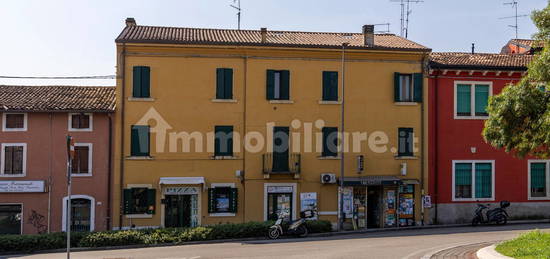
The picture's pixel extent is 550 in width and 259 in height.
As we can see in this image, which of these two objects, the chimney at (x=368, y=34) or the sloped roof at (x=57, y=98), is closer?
the sloped roof at (x=57, y=98)

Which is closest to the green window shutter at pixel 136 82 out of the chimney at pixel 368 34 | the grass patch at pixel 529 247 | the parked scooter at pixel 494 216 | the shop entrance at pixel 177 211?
the shop entrance at pixel 177 211

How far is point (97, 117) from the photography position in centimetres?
2644

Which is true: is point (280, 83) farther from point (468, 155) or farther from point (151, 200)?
point (468, 155)

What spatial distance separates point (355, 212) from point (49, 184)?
13.5m

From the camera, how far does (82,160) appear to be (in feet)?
86.8

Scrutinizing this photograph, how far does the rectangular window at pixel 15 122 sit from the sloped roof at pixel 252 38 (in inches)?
207

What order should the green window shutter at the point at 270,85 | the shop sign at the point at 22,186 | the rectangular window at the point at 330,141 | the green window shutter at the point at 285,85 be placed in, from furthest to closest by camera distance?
1. the rectangular window at the point at 330,141
2. the green window shutter at the point at 285,85
3. the green window shutter at the point at 270,85
4. the shop sign at the point at 22,186

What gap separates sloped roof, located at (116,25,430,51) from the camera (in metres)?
26.9

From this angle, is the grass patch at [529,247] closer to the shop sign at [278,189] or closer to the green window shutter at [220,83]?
the shop sign at [278,189]

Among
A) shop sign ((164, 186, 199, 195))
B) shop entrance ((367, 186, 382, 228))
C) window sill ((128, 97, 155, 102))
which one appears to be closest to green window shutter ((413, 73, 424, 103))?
shop entrance ((367, 186, 382, 228))

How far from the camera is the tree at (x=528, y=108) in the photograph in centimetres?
1545

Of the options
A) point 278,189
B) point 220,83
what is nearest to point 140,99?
point 220,83

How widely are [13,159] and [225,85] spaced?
9618mm

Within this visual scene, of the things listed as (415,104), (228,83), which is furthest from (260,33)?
(415,104)
